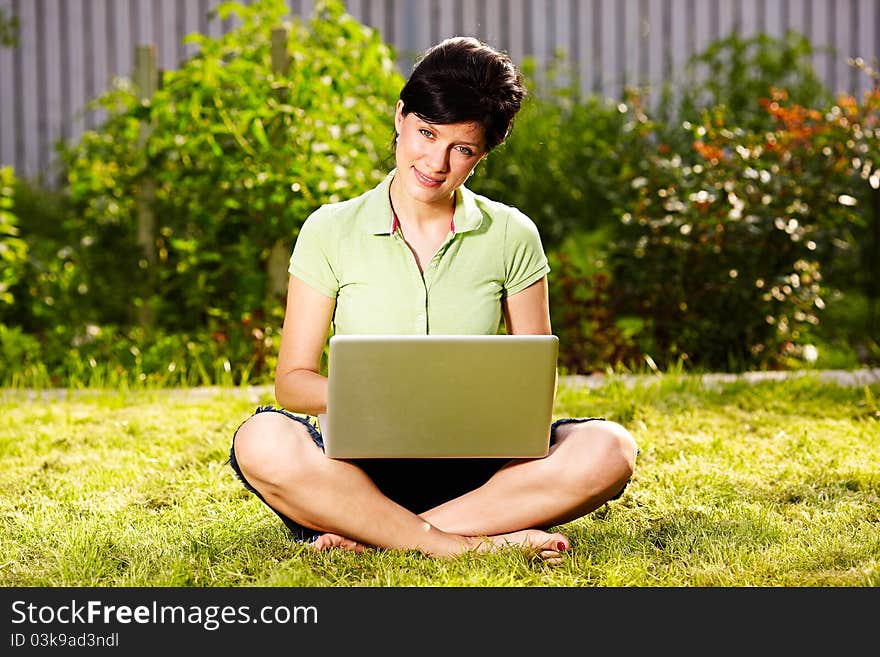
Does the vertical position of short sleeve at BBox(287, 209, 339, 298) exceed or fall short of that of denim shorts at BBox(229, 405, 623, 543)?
it exceeds it

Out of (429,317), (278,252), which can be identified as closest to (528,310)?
(429,317)

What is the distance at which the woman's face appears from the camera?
2533mm

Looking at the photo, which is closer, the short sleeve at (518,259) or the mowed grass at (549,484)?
the mowed grass at (549,484)

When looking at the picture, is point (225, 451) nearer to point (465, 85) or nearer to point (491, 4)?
point (465, 85)

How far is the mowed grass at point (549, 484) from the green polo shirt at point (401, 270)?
0.53 meters

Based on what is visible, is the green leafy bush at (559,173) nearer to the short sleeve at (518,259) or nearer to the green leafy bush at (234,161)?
the green leafy bush at (234,161)

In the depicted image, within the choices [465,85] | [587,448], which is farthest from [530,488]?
[465,85]

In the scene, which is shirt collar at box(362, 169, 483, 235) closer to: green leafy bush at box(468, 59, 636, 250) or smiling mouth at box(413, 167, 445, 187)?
smiling mouth at box(413, 167, 445, 187)

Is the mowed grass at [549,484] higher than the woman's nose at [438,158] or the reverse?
the reverse

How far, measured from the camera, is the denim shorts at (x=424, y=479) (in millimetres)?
2711

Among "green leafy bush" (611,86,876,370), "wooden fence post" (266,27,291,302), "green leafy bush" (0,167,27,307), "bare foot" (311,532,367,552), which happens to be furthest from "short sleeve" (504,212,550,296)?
"green leafy bush" (0,167,27,307)

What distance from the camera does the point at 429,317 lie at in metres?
2.66

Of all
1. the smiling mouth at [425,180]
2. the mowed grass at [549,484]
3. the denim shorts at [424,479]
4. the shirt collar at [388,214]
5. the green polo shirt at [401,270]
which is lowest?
the mowed grass at [549,484]

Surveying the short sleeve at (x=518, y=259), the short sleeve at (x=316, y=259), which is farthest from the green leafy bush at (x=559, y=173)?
the short sleeve at (x=316, y=259)
